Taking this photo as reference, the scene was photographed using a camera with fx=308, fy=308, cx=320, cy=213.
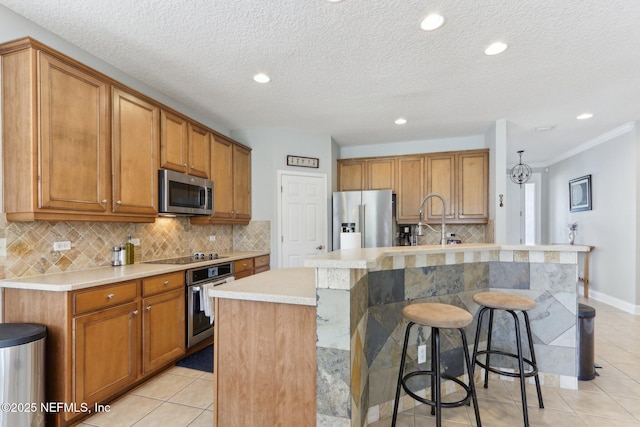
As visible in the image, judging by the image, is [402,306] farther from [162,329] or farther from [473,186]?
[473,186]

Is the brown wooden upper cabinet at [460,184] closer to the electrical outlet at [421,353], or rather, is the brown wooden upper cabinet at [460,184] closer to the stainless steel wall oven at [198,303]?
the electrical outlet at [421,353]

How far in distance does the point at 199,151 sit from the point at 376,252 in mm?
2549

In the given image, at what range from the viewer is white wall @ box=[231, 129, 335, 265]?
439cm

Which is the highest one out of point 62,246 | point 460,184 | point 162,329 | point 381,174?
point 381,174

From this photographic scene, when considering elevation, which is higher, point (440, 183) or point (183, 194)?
point (440, 183)

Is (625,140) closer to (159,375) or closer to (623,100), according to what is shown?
(623,100)

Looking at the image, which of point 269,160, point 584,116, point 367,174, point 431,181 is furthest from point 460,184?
point 269,160

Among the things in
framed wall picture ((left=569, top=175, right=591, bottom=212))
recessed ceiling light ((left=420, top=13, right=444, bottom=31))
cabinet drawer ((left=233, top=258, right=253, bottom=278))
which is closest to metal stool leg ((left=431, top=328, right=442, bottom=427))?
recessed ceiling light ((left=420, top=13, right=444, bottom=31))

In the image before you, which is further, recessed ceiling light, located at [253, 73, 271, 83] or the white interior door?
the white interior door

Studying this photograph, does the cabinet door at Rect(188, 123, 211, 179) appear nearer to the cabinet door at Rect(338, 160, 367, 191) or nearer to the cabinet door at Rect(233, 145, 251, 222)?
the cabinet door at Rect(233, 145, 251, 222)

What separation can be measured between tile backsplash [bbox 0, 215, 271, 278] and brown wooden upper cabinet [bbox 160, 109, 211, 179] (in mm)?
651

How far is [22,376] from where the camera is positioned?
1701 millimetres

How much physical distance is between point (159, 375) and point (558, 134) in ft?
19.9

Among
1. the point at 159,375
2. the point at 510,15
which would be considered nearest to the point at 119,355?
the point at 159,375
